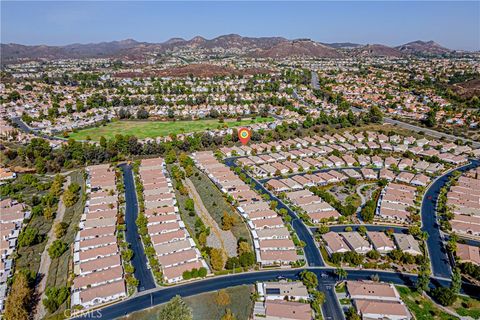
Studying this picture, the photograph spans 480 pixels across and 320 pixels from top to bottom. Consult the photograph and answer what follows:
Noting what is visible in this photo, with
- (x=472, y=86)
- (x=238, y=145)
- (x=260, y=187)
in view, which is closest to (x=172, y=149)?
(x=238, y=145)

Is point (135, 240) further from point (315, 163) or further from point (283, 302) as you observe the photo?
point (315, 163)

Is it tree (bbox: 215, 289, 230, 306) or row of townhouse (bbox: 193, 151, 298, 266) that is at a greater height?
row of townhouse (bbox: 193, 151, 298, 266)

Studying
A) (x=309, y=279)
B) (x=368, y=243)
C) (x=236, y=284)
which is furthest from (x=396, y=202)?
(x=236, y=284)

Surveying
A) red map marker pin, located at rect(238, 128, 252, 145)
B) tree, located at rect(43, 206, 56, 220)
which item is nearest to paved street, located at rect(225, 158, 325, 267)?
red map marker pin, located at rect(238, 128, 252, 145)

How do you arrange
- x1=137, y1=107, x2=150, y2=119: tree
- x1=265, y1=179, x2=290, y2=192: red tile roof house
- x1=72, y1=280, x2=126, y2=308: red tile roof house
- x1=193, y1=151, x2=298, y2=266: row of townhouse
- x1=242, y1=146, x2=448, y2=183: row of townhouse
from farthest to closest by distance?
x1=137, y1=107, x2=150, y2=119: tree < x1=242, y1=146, x2=448, y2=183: row of townhouse < x1=265, y1=179, x2=290, y2=192: red tile roof house < x1=193, y1=151, x2=298, y2=266: row of townhouse < x1=72, y1=280, x2=126, y2=308: red tile roof house

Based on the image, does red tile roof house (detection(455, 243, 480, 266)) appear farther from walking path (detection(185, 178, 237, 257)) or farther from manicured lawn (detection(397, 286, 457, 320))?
walking path (detection(185, 178, 237, 257))

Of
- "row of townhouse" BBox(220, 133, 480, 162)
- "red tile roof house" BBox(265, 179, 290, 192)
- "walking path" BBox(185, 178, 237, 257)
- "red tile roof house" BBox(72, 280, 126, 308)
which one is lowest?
"red tile roof house" BBox(72, 280, 126, 308)

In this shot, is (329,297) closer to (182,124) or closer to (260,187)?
(260,187)

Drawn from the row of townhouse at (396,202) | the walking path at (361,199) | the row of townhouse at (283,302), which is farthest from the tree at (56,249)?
the row of townhouse at (396,202)
